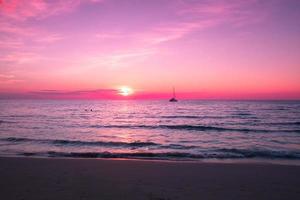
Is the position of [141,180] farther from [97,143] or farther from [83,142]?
[83,142]

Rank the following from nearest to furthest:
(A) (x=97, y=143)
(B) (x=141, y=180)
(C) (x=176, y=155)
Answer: (B) (x=141, y=180) → (C) (x=176, y=155) → (A) (x=97, y=143)

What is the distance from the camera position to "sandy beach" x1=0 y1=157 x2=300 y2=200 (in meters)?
7.27

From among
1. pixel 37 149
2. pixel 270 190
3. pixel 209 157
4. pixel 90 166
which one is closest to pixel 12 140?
pixel 37 149

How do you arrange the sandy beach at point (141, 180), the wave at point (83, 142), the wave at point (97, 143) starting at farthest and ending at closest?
the wave at point (83, 142), the wave at point (97, 143), the sandy beach at point (141, 180)

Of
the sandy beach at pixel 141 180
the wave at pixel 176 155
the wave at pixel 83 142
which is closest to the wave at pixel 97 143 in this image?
the wave at pixel 83 142

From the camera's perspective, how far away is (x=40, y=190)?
24.5 feet

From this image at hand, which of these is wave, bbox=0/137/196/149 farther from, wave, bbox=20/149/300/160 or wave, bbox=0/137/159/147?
wave, bbox=20/149/300/160

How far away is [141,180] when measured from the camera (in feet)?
28.9

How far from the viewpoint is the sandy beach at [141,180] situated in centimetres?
727

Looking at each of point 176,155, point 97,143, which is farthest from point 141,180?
point 97,143

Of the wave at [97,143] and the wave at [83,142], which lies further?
the wave at [83,142]

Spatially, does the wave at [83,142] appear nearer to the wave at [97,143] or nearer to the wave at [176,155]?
the wave at [97,143]

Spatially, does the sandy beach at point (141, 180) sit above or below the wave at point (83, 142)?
above

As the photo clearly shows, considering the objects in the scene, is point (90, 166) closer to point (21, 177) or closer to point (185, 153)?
point (21, 177)
